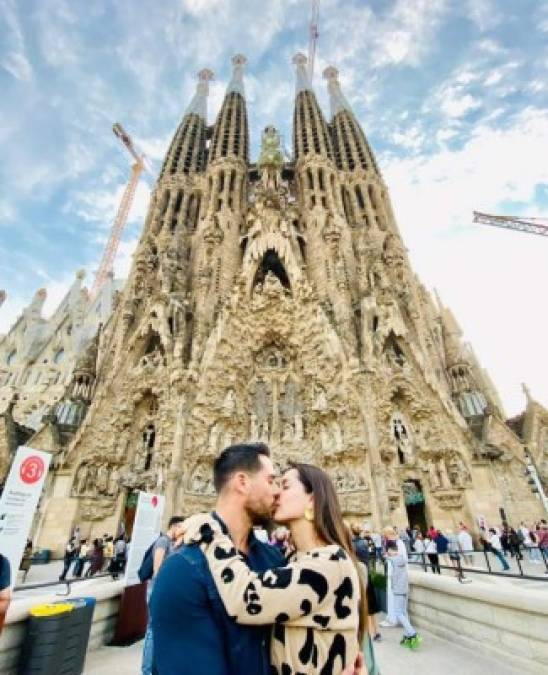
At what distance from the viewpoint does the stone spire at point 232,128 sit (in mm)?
28203

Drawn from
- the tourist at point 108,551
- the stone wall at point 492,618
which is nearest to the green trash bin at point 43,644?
the stone wall at point 492,618

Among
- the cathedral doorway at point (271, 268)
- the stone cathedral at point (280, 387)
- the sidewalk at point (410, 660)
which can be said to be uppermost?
the cathedral doorway at point (271, 268)

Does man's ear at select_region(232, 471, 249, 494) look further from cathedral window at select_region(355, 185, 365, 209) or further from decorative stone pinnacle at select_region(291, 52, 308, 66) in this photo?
decorative stone pinnacle at select_region(291, 52, 308, 66)

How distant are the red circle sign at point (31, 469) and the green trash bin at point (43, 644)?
53.0 inches

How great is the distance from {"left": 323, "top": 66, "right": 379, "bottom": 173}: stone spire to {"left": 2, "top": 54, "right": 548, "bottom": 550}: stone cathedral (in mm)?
6885

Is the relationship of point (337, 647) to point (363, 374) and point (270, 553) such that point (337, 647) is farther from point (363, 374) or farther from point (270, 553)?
point (363, 374)

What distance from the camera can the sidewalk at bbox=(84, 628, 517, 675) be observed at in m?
3.86

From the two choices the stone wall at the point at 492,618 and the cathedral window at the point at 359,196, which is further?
the cathedral window at the point at 359,196

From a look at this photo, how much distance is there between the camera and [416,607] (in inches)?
221

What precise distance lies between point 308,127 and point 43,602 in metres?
33.6

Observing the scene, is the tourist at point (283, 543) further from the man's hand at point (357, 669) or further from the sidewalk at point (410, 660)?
the sidewalk at point (410, 660)

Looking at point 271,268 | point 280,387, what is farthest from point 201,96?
point 280,387

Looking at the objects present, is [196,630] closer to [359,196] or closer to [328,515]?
[328,515]

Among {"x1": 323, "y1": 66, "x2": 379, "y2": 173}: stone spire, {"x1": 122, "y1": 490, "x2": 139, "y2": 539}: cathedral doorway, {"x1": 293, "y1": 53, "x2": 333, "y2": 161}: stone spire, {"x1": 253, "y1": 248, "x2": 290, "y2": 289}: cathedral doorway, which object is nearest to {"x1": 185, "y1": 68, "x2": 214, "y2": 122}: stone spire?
{"x1": 293, "y1": 53, "x2": 333, "y2": 161}: stone spire
